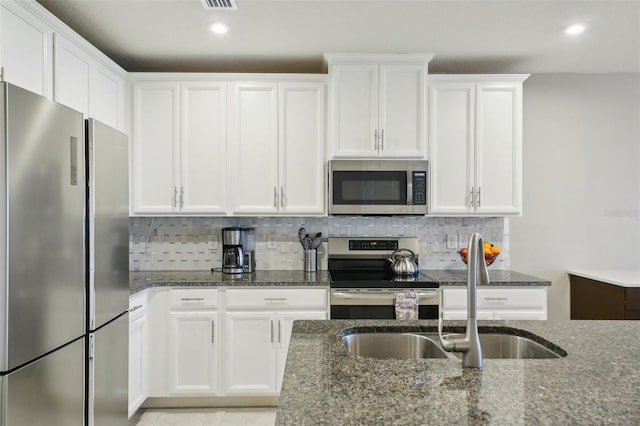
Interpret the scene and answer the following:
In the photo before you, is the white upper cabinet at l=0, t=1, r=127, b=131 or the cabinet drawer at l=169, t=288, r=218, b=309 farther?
the cabinet drawer at l=169, t=288, r=218, b=309

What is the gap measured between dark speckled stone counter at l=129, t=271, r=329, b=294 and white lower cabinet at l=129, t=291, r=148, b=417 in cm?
12

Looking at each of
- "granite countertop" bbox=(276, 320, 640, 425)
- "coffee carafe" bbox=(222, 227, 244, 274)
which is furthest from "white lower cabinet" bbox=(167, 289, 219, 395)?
"granite countertop" bbox=(276, 320, 640, 425)

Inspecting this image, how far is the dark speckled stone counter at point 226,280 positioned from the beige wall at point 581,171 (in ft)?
5.93

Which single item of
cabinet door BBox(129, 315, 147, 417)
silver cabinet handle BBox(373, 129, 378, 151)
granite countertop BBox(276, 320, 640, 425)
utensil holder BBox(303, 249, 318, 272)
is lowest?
cabinet door BBox(129, 315, 147, 417)

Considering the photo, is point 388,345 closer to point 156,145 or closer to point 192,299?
point 192,299

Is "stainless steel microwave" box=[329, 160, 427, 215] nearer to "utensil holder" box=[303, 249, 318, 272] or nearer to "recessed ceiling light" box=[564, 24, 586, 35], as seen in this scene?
"utensil holder" box=[303, 249, 318, 272]

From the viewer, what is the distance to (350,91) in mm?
3178

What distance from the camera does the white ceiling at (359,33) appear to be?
97.6 inches

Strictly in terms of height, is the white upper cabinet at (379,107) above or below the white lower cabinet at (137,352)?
above

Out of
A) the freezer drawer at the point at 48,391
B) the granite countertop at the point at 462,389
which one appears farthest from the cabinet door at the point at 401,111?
the freezer drawer at the point at 48,391

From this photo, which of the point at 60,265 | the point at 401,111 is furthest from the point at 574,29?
the point at 60,265

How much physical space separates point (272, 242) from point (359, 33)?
5.64 ft

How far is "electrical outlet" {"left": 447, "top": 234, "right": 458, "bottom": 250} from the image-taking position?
3.62 meters

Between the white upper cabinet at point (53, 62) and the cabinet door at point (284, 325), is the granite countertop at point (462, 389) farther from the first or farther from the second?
the white upper cabinet at point (53, 62)
